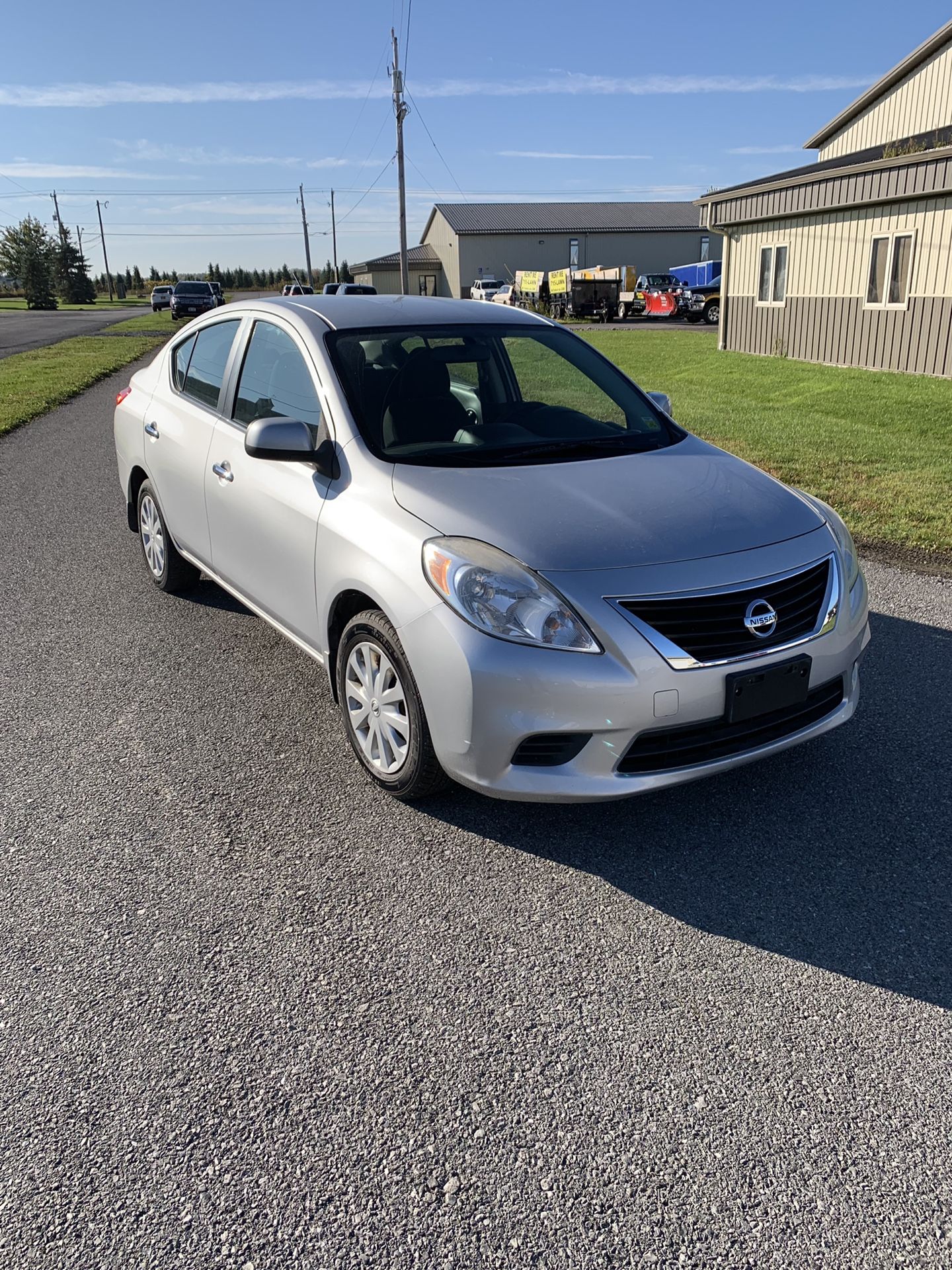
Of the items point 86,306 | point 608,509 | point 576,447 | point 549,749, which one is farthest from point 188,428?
point 86,306

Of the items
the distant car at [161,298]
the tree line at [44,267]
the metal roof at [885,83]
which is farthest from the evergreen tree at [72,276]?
the metal roof at [885,83]

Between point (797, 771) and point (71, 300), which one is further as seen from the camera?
point (71, 300)

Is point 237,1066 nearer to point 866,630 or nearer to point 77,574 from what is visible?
point 866,630

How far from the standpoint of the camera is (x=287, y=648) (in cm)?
510

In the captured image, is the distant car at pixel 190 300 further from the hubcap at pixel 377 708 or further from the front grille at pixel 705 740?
the front grille at pixel 705 740

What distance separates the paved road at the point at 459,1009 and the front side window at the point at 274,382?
1.31 meters

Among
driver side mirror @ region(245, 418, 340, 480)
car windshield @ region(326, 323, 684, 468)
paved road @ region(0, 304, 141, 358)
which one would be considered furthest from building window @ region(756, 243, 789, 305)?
paved road @ region(0, 304, 141, 358)

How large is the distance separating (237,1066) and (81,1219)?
1.57 feet

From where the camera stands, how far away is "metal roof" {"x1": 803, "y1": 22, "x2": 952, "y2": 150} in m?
21.7

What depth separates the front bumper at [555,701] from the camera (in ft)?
9.72

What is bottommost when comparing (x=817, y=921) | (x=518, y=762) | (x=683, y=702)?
(x=817, y=921)

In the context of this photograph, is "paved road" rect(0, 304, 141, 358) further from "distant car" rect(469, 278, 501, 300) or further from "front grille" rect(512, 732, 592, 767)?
"front grille" rect(512, 732, 592, 767)

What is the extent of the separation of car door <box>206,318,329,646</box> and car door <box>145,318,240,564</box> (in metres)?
0.16

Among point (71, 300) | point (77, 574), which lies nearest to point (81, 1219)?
point (77, 574)
